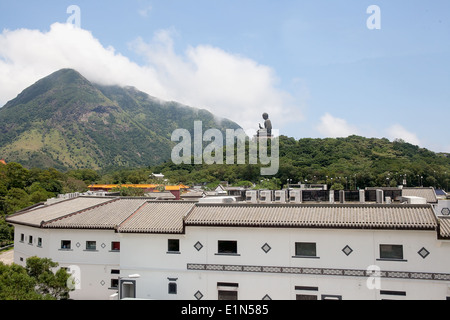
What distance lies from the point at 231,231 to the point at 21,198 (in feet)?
126

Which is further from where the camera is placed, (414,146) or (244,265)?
(414,146)

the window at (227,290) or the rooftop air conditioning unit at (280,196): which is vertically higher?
the rooftop air conditioning unit at (280,196)

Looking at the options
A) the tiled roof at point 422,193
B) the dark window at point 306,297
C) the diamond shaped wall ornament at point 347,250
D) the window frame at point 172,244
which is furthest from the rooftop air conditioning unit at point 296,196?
the window frame at point 172,244

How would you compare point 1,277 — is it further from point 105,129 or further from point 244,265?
point 105,129

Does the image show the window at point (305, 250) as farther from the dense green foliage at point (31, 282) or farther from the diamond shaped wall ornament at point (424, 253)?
the dense green foliage at point (31, 282)

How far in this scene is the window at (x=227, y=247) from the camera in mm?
14484

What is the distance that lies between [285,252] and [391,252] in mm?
3754

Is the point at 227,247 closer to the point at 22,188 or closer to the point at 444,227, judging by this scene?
the point at 444,227

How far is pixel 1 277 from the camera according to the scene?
37.6ft

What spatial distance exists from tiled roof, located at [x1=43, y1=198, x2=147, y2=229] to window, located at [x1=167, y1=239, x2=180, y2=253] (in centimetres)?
343

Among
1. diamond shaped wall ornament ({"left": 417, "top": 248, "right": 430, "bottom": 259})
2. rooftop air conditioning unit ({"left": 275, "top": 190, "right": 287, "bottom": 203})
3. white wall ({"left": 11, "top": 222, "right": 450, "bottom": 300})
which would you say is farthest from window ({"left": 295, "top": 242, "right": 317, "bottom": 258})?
rooftop air conditioning unit ({"left": 275, "top": 190, "right": 287, "bottom": 203})

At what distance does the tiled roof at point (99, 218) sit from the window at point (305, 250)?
8048mm

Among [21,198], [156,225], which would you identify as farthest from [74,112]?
[156,225]

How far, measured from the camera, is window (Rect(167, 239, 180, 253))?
15016mm
